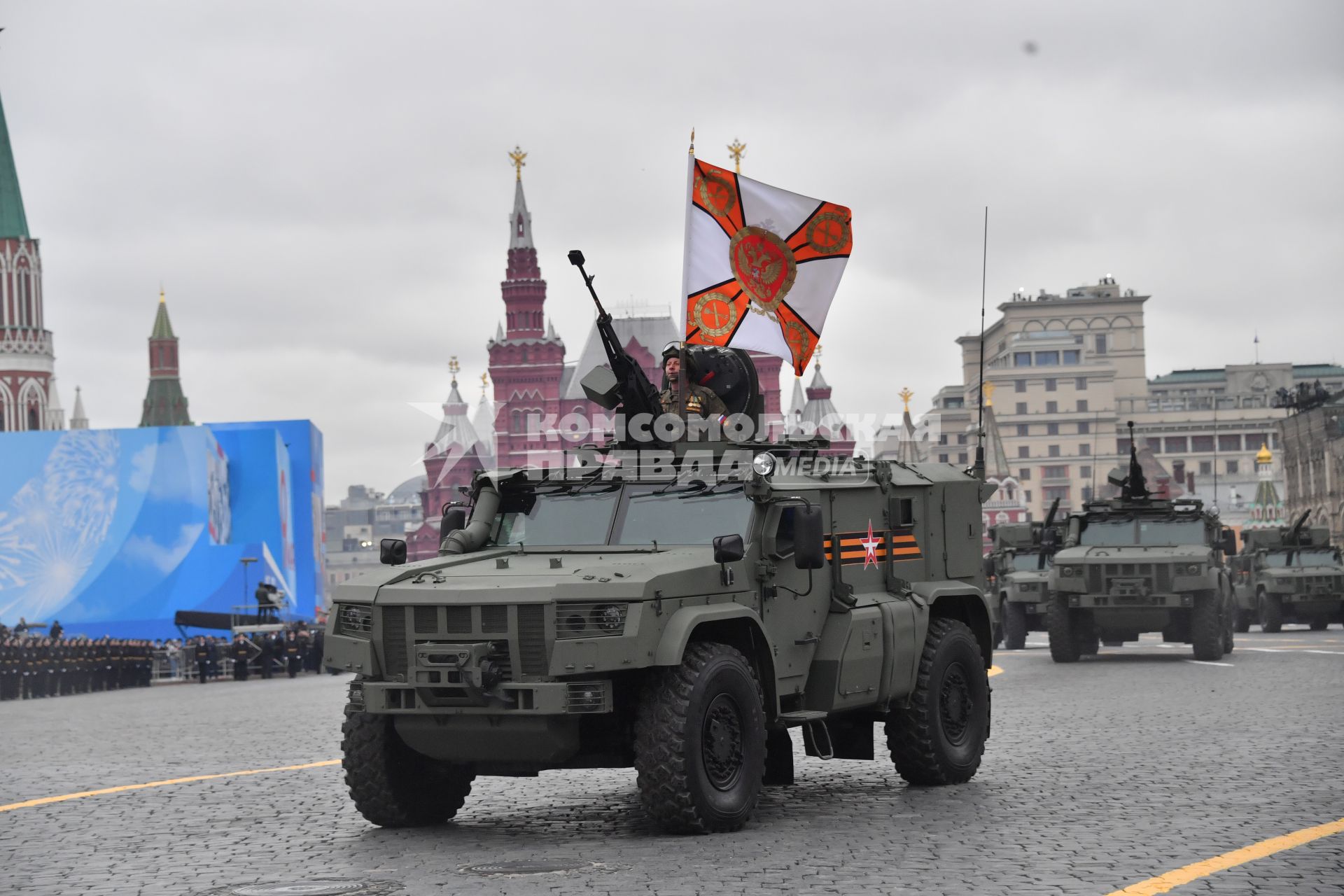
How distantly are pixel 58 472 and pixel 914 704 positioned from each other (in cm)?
5274

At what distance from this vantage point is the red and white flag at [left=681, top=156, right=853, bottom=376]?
1274 centimetres

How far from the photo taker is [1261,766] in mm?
11523

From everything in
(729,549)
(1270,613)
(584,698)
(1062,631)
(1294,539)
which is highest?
(729,549)

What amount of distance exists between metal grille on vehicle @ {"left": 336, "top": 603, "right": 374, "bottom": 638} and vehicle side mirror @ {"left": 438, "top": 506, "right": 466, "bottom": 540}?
1591mm

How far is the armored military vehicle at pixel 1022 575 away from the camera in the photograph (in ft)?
96.2

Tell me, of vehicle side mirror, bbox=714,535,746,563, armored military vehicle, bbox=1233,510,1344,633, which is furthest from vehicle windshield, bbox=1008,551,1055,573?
vehicle side mirror, bbox=714,535,746,563

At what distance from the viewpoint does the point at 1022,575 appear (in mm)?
29781

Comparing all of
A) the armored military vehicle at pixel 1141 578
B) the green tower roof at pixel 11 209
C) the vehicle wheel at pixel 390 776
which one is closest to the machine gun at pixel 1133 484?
the armored military vehicle at pixel 1141 578

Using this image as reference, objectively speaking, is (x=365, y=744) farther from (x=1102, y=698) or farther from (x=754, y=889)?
(x=1102, y=698)

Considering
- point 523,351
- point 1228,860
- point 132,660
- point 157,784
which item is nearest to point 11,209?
point 523,351

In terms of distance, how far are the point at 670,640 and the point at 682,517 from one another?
127 cm

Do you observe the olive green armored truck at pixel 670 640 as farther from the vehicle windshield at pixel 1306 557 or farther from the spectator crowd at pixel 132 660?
the vehicle windshield at pixel 1306 557

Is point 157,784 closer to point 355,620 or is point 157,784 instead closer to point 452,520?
point 452,520

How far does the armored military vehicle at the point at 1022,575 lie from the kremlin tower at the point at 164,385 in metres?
132
